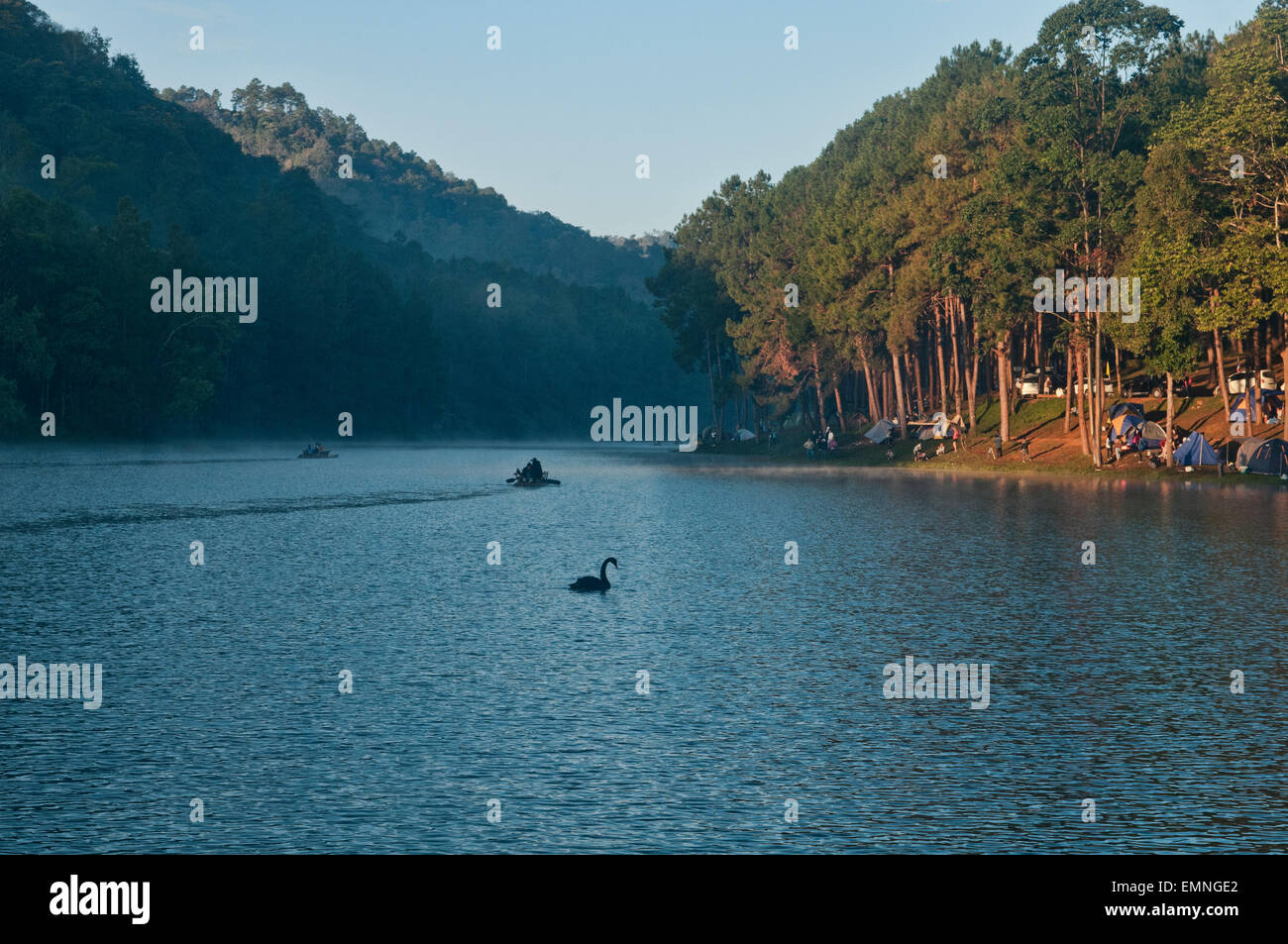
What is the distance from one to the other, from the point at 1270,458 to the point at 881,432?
1808 inches

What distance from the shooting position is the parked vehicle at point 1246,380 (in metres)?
76.1

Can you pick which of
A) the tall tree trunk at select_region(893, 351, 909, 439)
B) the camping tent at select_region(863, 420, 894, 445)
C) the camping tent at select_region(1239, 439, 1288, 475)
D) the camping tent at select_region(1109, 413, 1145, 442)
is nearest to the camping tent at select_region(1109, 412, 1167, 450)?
A: the camping tent at select_region(1109, 413, 1145, 442)

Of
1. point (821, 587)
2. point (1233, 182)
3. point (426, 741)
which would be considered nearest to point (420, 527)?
point (821, 587)

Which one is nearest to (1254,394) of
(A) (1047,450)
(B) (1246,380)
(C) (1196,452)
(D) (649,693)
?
(B) (1246,380)

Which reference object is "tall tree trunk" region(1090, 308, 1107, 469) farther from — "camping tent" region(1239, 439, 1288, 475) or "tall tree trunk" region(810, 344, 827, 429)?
"tall tree trunk" region(810, 344, 827, 429)

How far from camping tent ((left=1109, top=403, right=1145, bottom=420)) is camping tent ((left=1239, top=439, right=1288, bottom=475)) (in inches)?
600

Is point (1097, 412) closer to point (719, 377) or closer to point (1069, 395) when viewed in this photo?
point (1069, 395)

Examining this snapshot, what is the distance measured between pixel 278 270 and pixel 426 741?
558ft

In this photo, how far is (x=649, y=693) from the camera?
17.8 metres

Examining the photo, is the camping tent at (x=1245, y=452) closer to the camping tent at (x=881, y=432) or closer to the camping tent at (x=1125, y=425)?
the camping tent at (x=1125, y=425)

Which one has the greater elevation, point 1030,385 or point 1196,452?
point 1030,385

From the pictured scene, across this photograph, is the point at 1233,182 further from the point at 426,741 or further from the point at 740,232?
the point at 740,232
